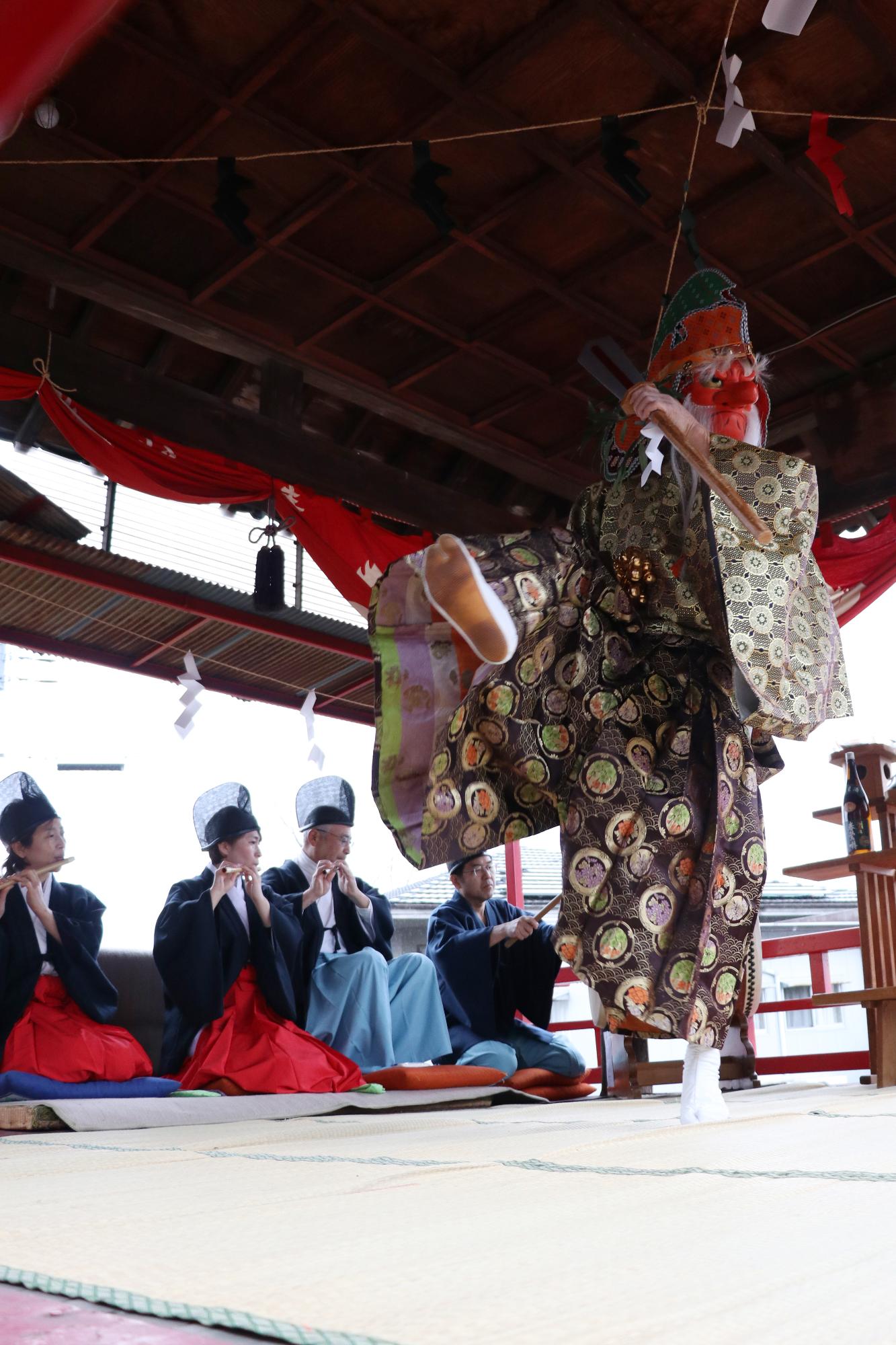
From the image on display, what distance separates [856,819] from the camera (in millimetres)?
4508

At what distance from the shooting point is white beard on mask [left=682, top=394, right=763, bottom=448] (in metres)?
2.98

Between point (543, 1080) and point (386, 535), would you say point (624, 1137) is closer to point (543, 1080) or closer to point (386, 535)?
point (543, 1080)

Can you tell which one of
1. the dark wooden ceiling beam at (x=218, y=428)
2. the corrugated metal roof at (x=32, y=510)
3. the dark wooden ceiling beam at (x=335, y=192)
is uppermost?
the dark wooden ceiling beam at (x=335, y=192)

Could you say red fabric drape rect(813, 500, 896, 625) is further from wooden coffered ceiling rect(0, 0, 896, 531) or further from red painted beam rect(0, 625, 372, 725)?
red painted beam rect(0, 625, 372, 725)

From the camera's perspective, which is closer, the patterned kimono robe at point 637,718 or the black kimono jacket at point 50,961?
the patterned kimono robe at point 637,718

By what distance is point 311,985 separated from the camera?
4.88 m

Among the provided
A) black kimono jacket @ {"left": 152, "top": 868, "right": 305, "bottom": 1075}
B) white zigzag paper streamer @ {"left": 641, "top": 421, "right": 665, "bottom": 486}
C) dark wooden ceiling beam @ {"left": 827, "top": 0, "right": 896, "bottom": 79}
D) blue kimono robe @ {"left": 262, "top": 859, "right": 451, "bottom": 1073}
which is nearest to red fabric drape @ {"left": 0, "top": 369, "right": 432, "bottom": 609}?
blue kimono robe @ {"left": 262, "top": 859, "right": 451, "bottom": 1073}

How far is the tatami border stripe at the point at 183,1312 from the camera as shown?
0.65 metres

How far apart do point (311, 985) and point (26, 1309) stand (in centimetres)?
422

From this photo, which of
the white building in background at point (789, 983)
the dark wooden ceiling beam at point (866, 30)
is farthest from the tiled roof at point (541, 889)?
the dark wooden ceiling beam at point (866, 30)

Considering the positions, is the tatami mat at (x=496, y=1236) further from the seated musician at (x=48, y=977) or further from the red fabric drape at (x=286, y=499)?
the red fabric drape at (x=286, y=499)

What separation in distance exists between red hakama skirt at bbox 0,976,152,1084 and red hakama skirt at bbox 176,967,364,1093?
0.23m

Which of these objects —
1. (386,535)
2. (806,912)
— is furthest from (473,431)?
(806,912)

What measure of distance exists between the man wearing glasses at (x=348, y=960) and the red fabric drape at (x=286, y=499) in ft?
3.18
